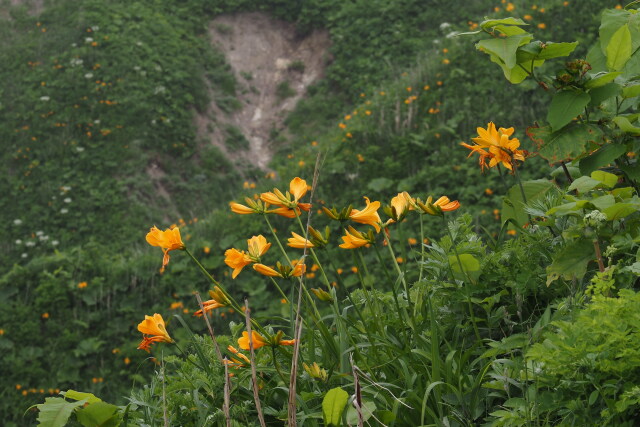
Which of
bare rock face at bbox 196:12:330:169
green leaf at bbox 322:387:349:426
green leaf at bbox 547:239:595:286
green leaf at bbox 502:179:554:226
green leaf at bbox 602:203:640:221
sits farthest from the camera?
bare rock face at bbox 196:12:330:169

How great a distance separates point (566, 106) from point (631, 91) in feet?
0.64

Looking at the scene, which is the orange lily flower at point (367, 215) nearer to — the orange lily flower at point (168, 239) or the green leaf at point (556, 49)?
the orange lily flower at point (168, 239)

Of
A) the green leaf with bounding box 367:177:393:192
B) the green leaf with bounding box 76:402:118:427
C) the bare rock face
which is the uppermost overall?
the green leaf with bounding box 76:402:118:427

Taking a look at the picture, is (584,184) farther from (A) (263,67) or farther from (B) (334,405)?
(A) (263,67)

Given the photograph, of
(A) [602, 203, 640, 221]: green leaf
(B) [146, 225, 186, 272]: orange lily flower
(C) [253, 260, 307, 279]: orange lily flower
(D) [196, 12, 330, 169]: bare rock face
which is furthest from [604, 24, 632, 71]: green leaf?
(D) [196, 12, 330, 169]: bare rock face

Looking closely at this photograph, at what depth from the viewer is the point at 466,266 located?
2051 millimetres

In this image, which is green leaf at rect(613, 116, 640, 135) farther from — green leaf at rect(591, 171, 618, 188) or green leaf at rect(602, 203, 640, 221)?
green leaf at rect(602, 203, 640, 221)

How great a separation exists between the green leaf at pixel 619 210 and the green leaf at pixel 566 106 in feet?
1.26

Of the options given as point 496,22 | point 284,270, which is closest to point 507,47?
point 496,22

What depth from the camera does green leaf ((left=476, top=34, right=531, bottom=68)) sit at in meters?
2.04

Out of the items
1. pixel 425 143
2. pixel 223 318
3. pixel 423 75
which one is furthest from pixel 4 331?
pixel 423 75

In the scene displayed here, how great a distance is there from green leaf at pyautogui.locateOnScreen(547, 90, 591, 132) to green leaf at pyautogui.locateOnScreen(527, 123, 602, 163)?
4 cm

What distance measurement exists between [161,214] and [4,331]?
3048 millimetres

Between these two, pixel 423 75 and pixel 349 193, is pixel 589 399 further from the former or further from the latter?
pixel 423 75
